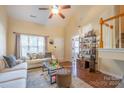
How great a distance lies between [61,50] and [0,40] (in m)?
3.90

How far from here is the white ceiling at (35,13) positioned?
5.62 meters

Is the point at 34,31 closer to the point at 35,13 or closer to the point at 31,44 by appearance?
the point at 31,44

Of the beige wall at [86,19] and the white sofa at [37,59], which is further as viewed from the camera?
the white sofa at [37,59]

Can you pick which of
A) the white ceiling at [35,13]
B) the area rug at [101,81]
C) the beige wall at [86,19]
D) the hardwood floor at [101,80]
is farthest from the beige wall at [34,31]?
the area rug at [101,81]

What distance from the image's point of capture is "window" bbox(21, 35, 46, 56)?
686 cm

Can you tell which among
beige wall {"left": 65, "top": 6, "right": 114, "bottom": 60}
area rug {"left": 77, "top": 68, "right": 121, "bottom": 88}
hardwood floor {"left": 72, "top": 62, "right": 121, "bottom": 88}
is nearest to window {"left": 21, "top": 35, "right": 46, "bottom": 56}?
beige wall {"left": 65, "top": 6, "right": 114, "bottom": 60}

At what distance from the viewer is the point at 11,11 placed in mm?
6004

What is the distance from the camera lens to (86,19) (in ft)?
20.5

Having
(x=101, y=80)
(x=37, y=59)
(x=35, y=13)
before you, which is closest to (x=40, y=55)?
(x=37, y=59)

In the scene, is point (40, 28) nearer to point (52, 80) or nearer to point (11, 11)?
point (11, 11)

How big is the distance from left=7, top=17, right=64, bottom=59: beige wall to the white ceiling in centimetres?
28

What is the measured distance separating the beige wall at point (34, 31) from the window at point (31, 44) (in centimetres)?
31

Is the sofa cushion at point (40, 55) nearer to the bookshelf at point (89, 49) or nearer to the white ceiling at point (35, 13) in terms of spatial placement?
the white ceiling at point (35, 13)
